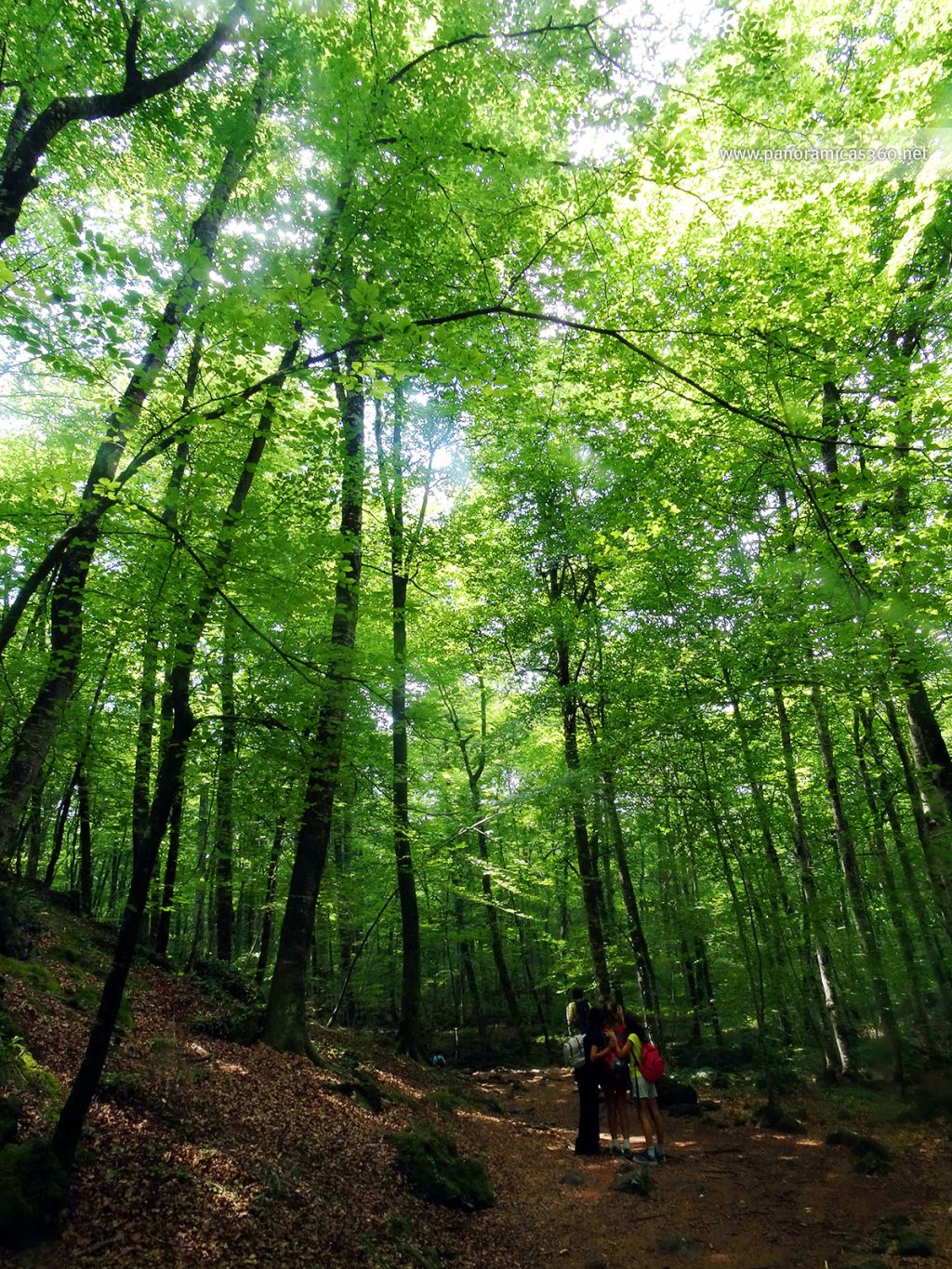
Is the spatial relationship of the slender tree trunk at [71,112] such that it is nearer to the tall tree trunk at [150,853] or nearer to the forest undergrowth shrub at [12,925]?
the tall tree trunk at [150,853]

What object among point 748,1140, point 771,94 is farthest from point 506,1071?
point 771,94

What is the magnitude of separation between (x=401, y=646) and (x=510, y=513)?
4.91m

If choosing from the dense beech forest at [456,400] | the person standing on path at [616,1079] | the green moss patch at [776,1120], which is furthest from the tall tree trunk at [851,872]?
the person standing on path at [616,1079]

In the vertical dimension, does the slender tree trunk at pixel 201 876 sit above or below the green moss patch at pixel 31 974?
above

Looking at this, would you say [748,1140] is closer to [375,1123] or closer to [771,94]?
[375,1123]

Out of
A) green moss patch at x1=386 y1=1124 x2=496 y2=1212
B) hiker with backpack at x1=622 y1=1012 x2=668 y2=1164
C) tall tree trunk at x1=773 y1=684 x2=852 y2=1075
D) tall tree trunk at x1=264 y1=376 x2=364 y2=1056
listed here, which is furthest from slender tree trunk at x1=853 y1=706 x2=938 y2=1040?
tall tree trunk at x1=264 y1=376 x2=364 y2=1056

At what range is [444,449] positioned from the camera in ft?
49.9

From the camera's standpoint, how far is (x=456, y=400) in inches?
358

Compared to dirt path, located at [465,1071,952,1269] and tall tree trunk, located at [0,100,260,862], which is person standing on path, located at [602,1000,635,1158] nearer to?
dirt path, located at [465,1071,952,1269]

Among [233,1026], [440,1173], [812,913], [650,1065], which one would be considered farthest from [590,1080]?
[233,1026]

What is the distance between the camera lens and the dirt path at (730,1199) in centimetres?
566

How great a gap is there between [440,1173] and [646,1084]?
2864mm

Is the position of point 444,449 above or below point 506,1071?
above

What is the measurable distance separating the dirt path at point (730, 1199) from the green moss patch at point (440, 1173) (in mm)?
453
